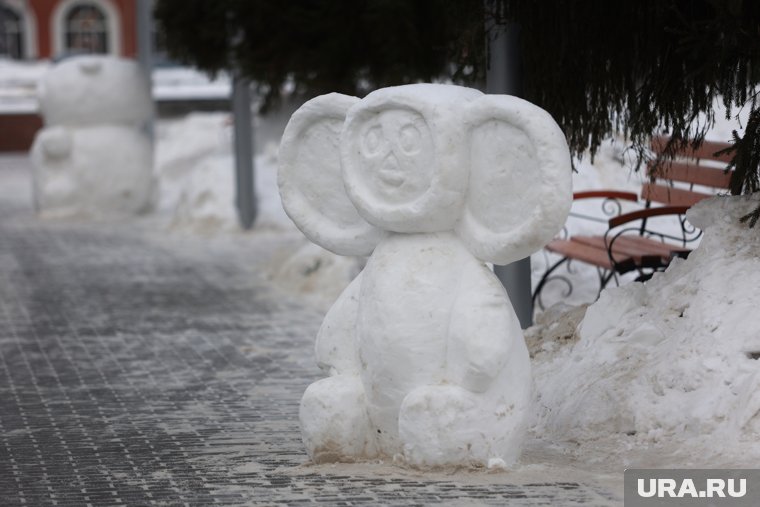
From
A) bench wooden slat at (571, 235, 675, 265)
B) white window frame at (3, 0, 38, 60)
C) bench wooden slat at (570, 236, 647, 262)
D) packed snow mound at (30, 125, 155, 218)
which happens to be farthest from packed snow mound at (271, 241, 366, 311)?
white window frame at (3, 0, 38, 60)

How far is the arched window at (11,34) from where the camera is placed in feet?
112

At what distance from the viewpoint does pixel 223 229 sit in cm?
1312

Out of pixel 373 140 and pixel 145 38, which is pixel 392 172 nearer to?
pixel 373 140

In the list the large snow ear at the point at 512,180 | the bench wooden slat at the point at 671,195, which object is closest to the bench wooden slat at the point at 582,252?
the bench wooden slat at the point at 671,195

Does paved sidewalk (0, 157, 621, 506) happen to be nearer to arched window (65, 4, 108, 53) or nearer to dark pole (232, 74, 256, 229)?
dark pole (232, 74, 256, 229)

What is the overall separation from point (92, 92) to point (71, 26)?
2089 centimetres

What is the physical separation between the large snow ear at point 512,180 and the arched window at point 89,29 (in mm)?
30383

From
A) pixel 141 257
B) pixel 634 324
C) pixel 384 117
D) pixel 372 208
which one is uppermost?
pixel 384 117

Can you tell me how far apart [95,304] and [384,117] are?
16.6 feet

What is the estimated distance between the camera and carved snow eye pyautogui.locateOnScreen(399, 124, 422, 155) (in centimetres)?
479

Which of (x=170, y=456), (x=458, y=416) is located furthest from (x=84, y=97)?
(x=458, y=416)

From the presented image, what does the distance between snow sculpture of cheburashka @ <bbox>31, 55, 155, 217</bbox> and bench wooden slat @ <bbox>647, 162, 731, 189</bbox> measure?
8.55 meters

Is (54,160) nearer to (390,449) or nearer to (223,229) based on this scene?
(223,229)

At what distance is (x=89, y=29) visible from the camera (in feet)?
111
